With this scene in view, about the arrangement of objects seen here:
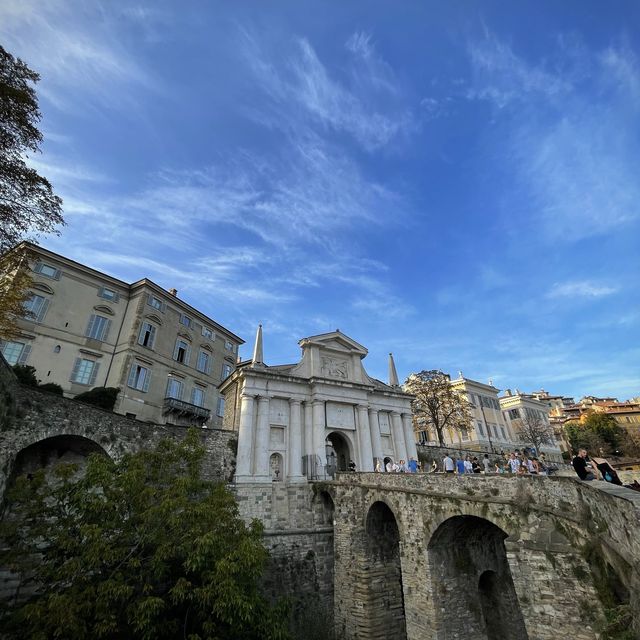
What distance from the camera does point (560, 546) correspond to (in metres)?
8.73

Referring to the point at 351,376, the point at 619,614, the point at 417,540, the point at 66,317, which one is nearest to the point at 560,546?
the point at 619,614

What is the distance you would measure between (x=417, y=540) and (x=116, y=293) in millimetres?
27905

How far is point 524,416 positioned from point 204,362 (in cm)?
4774

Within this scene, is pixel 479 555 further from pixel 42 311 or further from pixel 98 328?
pixel 42 311

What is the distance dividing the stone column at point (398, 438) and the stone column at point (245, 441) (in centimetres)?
1187

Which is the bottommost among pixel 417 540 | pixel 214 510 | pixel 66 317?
pixel 417 540

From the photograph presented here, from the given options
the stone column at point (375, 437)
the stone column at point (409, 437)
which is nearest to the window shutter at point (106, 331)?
the stone column at point (375, 437)

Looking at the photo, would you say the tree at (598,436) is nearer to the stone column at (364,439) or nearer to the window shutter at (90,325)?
the stone column at (364,439)

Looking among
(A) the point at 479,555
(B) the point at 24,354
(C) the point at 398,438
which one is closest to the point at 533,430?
(C) the point at 398,438

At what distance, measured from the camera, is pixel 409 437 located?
92.6ft

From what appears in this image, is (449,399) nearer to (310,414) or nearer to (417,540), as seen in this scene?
(310,414)

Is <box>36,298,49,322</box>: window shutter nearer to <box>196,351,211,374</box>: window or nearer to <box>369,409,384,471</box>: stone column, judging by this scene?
<box>196,351,211,374</box>: window

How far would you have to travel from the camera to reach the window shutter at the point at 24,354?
22.7m

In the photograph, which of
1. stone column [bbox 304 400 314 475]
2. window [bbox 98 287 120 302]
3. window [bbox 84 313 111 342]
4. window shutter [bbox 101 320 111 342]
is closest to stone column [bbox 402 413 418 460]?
stone column [bbox 304 400 314 475]
